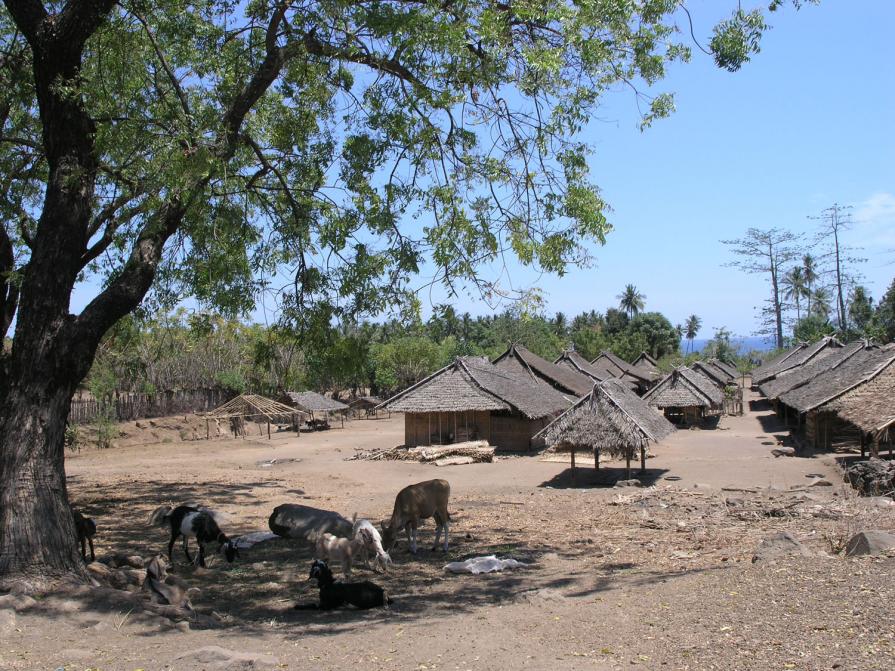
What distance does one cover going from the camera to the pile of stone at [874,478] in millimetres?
15984

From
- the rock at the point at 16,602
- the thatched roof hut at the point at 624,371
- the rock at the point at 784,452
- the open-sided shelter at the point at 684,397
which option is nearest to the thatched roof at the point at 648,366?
the thatched roof hut at the point at 624,371

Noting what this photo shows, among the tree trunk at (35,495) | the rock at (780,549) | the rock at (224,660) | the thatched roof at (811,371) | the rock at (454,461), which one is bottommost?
the rock at (454,461)

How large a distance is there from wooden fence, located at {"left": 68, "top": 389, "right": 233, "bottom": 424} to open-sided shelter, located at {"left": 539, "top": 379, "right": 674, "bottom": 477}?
86.6 ft

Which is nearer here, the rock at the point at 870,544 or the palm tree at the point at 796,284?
the rock at the point at 870,544

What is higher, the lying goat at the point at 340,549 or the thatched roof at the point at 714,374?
the thatched roof at the point at 714,374

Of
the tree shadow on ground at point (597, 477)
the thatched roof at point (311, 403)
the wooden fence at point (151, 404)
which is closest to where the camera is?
the tree shadow on ground at point (597, 477)

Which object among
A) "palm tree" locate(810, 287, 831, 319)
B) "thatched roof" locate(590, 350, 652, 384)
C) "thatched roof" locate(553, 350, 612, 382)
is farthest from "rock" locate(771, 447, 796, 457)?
"palm tree" locate(810, 287, 831, 319)

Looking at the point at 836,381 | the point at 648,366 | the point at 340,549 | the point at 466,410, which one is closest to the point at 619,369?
the point at 648,366

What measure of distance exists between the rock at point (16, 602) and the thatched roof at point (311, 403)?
126 ft

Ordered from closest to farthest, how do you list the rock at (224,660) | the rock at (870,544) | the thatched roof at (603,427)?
the rock at (224,660), the rock at (870,544), the thatched roof at (603,427)

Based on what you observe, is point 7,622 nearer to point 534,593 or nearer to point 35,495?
point 35,495

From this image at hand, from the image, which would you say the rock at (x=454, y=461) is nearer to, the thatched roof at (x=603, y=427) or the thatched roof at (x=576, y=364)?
the thatched roof at (x=603, y=427)

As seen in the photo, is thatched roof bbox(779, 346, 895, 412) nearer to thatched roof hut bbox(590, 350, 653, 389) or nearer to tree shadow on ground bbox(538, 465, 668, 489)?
tree shadow on ground bbox(538, 465, 668, 489)

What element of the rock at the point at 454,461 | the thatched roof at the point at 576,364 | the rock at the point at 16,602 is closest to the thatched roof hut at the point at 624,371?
the thatched roof at the point at 576,364
